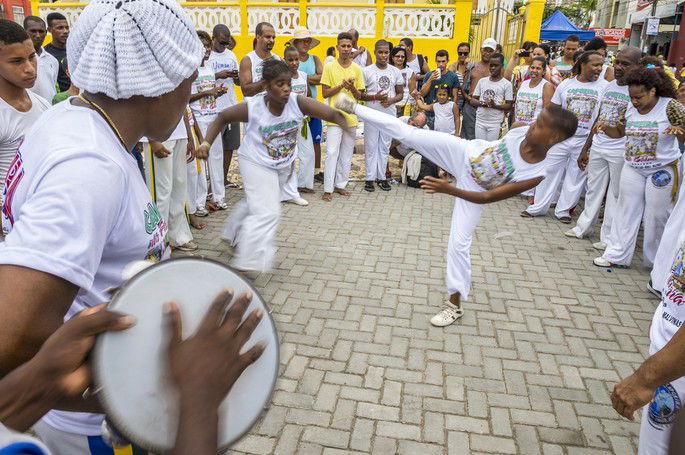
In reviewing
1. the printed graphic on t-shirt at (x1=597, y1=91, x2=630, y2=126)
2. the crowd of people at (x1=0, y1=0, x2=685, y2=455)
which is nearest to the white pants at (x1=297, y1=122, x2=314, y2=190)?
the crowd of people at (x1=0, y1=0, x2=685, y2=455)

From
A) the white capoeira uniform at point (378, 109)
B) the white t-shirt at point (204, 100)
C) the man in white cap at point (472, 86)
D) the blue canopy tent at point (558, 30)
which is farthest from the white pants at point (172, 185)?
the blue canopy tent at point (558, 30)

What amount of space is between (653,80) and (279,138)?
3.66 m

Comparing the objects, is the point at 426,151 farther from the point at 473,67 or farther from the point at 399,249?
the point at 473,67

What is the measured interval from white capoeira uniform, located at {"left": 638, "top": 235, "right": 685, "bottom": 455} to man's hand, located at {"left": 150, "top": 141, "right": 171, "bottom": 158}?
14.2ft

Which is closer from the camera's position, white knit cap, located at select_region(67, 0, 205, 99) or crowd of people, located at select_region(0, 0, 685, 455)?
crowd of people, located at select_region(0, 0, 685, 455)

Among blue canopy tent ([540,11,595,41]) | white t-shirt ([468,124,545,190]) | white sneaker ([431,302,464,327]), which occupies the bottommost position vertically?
white sneaker ([431,302,464,327])

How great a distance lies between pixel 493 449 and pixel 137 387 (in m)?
2.41

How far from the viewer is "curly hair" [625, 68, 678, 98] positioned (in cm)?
479

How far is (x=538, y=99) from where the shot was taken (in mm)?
7238

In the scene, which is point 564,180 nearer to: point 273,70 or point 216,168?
point 273,70

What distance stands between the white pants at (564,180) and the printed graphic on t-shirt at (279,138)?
371 cm

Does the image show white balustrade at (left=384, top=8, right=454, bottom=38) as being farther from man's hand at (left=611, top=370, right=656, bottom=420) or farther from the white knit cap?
the white knit cap

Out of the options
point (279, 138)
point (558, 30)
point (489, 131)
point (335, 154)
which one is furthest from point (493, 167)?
point (558, 30)

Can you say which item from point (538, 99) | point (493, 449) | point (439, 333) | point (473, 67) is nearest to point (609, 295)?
point (439, 333)
